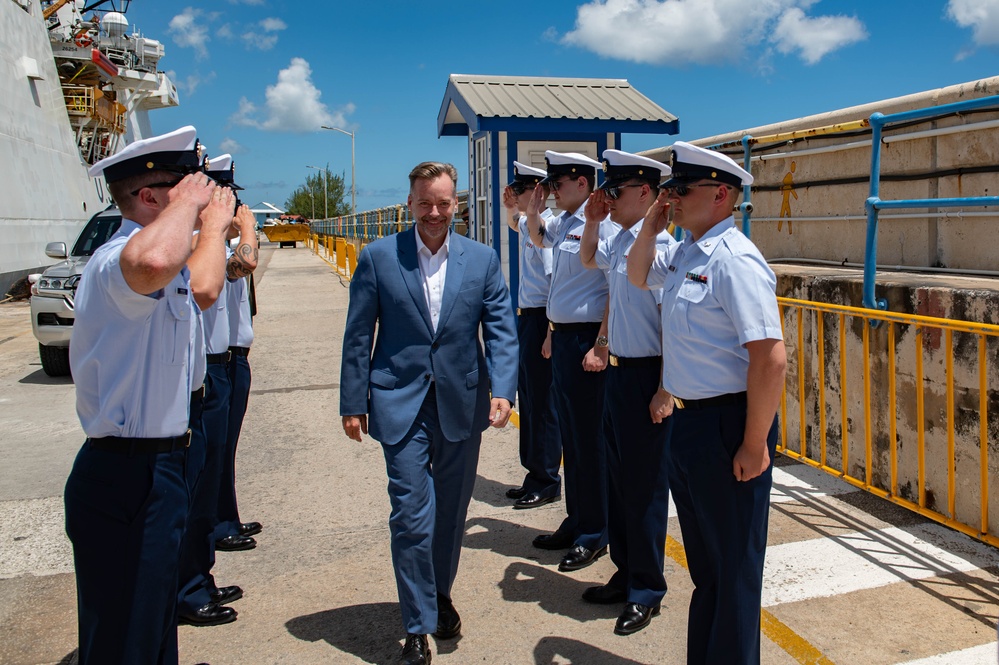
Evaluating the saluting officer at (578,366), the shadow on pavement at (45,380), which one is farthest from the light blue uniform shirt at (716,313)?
the shadow on pavement at (45,380)

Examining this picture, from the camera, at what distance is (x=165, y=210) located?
229 cm

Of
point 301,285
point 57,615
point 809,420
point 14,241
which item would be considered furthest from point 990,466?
point 14,241

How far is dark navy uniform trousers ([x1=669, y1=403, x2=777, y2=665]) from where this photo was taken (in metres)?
2.73

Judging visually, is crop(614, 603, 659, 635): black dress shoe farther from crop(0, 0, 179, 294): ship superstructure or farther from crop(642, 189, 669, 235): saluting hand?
crop(0, 0, 179, 294): ship superstructure

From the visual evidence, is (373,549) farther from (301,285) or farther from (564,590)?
(301,285)

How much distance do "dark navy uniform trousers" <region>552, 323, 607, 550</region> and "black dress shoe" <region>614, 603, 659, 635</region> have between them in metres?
0.68

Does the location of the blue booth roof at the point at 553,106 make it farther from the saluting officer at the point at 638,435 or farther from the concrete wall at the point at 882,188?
the saluting officer at the point at 638,435

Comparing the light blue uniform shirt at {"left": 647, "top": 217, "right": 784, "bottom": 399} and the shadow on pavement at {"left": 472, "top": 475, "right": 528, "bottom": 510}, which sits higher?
the light blue uniform shirt at {"left": 647, "top": 217, "right": 784, "bottom": 399}

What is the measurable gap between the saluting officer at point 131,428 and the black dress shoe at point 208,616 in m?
1.27

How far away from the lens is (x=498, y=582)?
414 cm

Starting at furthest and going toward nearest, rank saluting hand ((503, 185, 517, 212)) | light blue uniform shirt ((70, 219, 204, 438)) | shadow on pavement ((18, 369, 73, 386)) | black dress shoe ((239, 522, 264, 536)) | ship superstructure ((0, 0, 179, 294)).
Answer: ship superstructure ((0, 0, 179, 294)) < shadow on pavement ((18, 369, 73, 386)) < saluting hand ((503, 185, 517, 212)) < black dress shoe ((239, 522, 264, 536)) < light blue uniform shirt ((70, 219, 204, 438))

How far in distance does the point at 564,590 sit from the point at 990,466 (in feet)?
7.41

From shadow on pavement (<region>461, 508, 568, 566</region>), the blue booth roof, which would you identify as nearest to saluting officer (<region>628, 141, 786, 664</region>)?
shadow on pavement (<region>461, 508, 568, 566</region>)

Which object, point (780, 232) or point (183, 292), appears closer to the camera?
point (183, 292)
